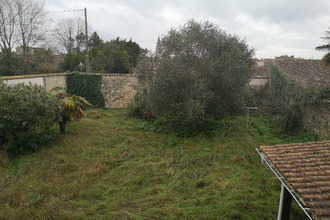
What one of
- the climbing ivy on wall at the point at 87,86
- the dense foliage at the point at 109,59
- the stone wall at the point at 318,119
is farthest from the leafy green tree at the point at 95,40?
the stone wall at the point at 318,119

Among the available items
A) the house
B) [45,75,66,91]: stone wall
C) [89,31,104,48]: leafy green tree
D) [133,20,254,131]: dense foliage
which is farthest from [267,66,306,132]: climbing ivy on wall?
[89,31,104,48]: leafy green tree

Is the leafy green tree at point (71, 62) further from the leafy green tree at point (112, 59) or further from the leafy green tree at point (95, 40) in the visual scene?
the leafy green tree at point (95, 40)

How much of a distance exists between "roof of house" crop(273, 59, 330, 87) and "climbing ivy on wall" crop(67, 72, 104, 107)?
523 inches

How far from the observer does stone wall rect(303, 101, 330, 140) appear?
1031cm

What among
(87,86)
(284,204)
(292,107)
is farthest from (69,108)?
(292,107)

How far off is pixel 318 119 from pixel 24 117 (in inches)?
→ 502

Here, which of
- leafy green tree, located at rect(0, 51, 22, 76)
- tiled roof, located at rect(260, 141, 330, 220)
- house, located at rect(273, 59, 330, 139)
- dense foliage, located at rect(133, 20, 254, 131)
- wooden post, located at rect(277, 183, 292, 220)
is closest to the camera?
tiled roof, located at rect(260, 141, 330, 220)

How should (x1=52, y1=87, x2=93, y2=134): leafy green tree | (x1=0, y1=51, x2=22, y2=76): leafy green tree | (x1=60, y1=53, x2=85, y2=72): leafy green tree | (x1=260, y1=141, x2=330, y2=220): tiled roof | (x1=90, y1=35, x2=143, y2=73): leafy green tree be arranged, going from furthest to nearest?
(x1=90, y1=35, x2=143, y2=73): leafy green tree → (x1=60, y1=53, x2=85, y2=72): leafy green tree → (x1=0, y1=51, x2=22, y2=76): leafy green tree → (x1=52, y1=87, x2=93, y2=134): leafy green tree → (x1=260, y1=141, x2=330, y2=220): tiled roof

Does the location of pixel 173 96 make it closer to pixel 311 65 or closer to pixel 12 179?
pixel 12 179

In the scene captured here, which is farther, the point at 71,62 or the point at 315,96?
the point at 71,62

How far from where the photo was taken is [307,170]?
13.0ft

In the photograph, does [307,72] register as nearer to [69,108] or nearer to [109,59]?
[69,108]

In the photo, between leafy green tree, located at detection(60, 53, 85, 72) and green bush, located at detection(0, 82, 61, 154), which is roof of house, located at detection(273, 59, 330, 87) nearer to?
green bush, located at detection(0, 82, 61, 154)

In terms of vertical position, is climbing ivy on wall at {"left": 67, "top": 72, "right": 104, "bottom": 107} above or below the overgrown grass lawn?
above
